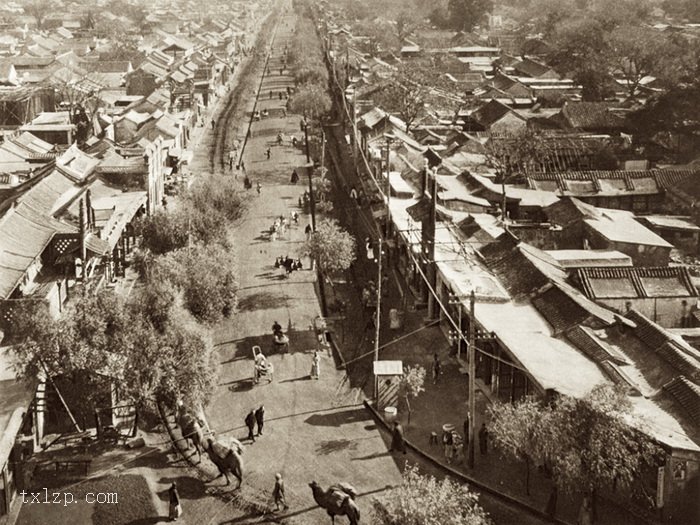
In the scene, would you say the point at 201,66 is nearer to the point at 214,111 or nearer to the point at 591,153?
the point at 214,111

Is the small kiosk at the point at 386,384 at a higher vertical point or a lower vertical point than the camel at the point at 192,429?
lower

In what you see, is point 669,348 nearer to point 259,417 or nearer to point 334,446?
point 334,446

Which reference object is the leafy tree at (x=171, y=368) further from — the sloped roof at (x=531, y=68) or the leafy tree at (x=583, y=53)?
the sloped roof at (x=531, y=68)

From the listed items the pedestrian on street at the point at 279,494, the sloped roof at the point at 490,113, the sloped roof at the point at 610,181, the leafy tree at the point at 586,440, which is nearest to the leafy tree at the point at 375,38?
the sloped roof at the point at 490,113

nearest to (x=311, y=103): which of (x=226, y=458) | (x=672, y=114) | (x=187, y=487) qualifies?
(x=672, y=114)

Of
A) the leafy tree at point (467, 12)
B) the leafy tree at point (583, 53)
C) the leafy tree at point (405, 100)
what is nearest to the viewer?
the leafy tree at point (405, 100)

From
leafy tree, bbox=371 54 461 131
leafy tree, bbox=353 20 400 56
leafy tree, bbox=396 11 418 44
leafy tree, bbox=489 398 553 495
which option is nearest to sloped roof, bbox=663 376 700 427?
leafy tree, bbox=489 398 553 495

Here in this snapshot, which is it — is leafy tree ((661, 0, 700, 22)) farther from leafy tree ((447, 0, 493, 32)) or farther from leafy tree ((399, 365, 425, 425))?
leafy tree ((399, 365, 425, 425))
